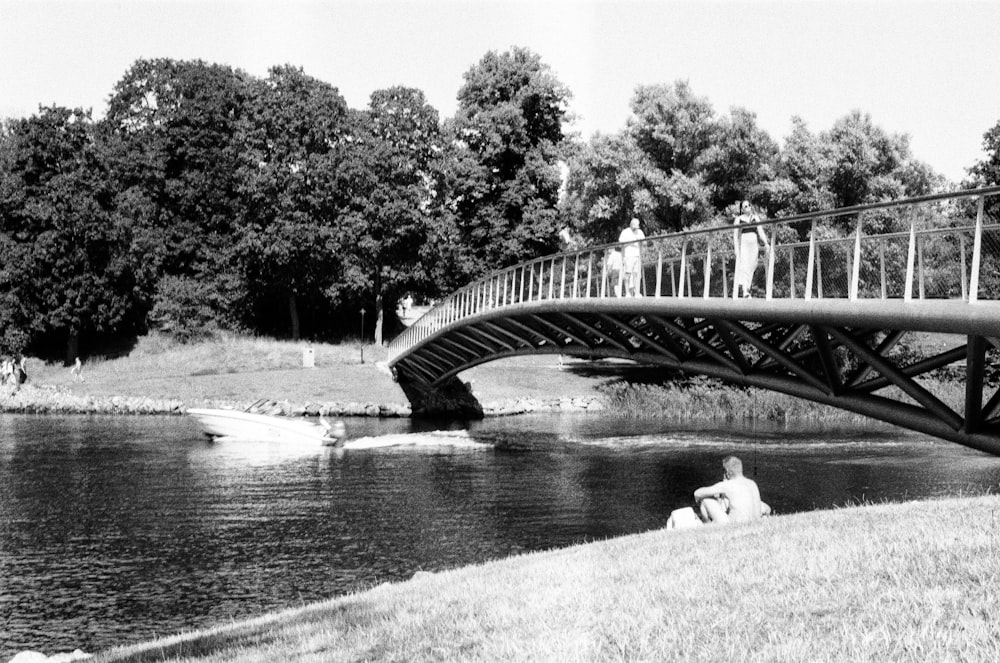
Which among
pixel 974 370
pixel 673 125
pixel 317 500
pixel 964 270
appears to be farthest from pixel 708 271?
pixel 673 125

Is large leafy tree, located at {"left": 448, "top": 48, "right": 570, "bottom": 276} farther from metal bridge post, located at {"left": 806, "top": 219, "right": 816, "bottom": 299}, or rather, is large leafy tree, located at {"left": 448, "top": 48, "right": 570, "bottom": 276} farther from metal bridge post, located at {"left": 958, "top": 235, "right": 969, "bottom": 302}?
metal bridge post, located at {"left": 958, "top": 235, "right": 969, "bottom": 302}

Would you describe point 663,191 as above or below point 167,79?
below

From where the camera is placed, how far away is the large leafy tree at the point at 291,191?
64.5 meters

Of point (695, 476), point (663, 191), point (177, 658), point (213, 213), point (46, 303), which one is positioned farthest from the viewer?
point (213, 213)

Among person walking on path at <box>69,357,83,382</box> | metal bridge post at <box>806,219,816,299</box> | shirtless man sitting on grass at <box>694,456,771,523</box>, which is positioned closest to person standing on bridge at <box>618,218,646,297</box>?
metal bridge post at <box>806,219,816,299</box>

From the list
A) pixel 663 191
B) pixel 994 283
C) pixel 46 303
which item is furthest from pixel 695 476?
pixel 46 303

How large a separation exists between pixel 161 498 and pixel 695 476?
1418 centimetres

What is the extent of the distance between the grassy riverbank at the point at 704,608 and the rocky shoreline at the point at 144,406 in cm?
4064

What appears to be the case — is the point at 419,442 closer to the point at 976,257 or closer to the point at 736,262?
the point at 736,262

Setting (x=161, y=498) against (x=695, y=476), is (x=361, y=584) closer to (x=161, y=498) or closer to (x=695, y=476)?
(x=161, y=498)

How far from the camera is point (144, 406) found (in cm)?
5319

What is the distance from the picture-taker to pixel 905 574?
9.02m

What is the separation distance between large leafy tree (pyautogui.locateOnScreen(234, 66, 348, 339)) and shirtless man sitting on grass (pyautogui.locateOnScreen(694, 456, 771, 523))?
1933 inches

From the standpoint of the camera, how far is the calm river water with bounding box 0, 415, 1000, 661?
1895cm
